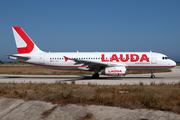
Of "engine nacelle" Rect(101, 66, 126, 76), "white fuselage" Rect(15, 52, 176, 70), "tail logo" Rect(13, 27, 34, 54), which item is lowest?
"engine nacelle" Rect(101, 66, 126, 76)

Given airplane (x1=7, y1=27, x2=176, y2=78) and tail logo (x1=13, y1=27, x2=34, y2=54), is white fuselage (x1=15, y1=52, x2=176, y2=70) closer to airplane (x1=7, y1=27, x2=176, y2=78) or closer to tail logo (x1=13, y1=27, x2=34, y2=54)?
airplane (x1=7, y1=27, x2=176, y2=78)

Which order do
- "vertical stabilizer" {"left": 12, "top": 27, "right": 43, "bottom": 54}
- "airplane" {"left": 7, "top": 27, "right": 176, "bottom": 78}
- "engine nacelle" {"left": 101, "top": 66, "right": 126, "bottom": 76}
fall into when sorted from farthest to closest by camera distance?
"vertical stabilizer" {"left": 12, "top": 27, "right": 43, "bottom": 54} → "airplane" {"left": 7, "top": 27, "right": 176, "bottom": 78} → "engine nacelle" {"left": 101, "top": 66, "right": 126, "bottom": 76}

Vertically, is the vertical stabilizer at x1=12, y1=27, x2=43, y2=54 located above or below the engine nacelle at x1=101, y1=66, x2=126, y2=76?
above

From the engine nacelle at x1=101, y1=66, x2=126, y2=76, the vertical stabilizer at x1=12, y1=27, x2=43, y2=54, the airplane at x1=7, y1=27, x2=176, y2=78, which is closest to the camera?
the engine nacelle at x1=101, y1=66, x2=126, y2=76

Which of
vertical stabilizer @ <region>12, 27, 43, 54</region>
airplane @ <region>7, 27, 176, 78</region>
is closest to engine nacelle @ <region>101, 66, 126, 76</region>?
airplane @ <region>7, 27, 176, 78</region>

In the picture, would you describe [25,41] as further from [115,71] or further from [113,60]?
[115,71]

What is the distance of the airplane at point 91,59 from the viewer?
25250 mm

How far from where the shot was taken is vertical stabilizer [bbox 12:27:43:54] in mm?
26703

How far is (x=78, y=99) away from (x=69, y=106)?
2.65 ft

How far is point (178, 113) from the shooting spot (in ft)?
26.0

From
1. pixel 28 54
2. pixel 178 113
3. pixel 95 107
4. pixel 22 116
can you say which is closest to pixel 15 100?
pixel 22 116

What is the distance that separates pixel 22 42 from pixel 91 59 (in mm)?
10714

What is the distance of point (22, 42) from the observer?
88.0ft

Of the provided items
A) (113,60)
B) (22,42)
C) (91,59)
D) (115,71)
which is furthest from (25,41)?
(115,71)
